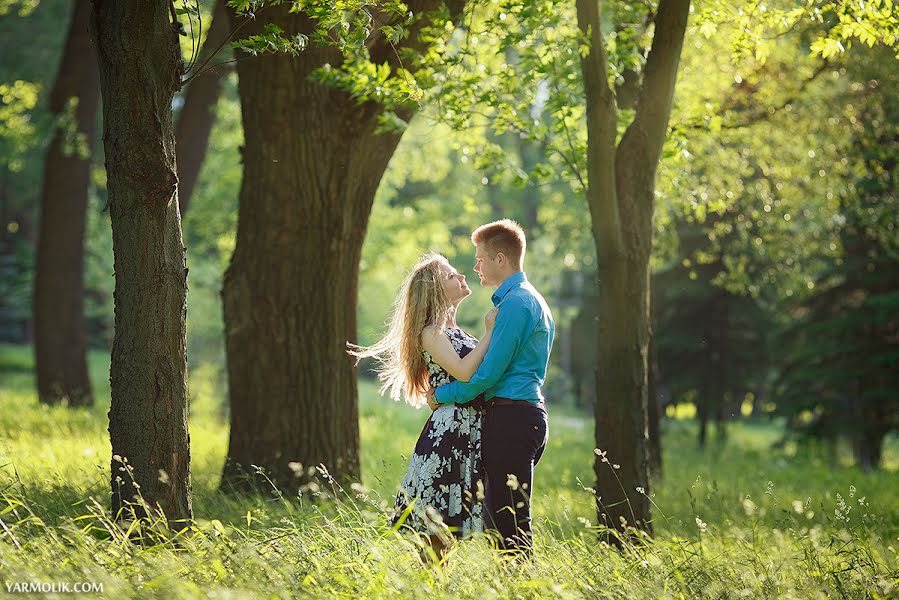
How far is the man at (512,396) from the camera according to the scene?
16.0ft

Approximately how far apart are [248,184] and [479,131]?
107 inches

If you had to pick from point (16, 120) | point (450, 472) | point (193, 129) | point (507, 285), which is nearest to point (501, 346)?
point (507, 285)

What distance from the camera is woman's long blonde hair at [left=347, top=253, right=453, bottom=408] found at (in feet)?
17.0

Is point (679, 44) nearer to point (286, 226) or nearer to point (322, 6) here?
point (322, 6)

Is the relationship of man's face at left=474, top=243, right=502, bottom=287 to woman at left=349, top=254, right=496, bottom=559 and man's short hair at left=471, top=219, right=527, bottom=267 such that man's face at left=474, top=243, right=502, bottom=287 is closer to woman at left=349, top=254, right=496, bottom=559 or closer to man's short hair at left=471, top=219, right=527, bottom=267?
man's short hair at left=471, top=219, right=527, bottom=267

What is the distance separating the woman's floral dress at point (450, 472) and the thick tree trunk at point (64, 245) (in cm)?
1143

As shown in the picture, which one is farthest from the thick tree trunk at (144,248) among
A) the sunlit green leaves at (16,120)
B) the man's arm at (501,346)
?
the sunlit green leaves at (16,120)

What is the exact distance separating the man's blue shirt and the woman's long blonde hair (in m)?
0.26

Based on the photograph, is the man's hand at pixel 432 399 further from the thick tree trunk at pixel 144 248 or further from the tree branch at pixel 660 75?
the tree branch at pixel 660 75

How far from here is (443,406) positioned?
520cm

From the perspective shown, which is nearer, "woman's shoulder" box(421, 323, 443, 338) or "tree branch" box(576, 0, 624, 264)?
"woman's shoulder" box(421, 323, 443, 338)

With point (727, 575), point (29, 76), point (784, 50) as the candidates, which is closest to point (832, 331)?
point (784, 50)

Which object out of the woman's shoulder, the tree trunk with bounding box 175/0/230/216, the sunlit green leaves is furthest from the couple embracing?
the sunlit green leaves

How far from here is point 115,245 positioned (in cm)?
488
